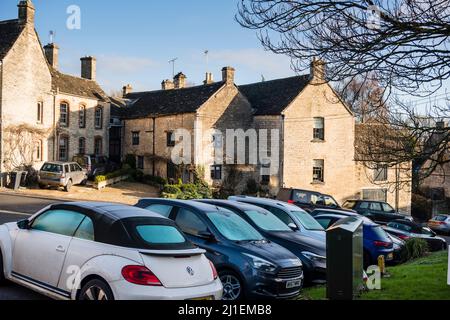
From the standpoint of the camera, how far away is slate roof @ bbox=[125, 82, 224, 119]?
36625 millimetres

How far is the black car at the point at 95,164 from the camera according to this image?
36031mm

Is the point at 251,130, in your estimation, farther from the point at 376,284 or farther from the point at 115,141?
the point at 376,284

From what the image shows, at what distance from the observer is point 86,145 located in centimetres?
3856

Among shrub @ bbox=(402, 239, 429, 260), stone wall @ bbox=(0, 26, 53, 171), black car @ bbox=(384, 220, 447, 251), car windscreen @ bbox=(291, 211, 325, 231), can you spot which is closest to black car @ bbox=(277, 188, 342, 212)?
black car @ bbox=(384, 220, 447, 251)

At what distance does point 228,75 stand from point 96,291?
31864 millimetres

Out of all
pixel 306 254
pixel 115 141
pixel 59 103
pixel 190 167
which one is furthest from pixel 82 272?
pixel 115 141

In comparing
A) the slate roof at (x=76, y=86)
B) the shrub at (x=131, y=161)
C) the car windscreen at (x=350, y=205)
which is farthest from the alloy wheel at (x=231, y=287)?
the shrub at (x=131, y=161)

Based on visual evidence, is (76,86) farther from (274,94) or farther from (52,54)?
(274,94)

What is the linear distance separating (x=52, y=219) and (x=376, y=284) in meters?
6.15

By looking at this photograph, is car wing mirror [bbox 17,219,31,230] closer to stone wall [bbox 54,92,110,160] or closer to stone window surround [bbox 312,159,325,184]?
stone wall [bbox 54,92,110,160]

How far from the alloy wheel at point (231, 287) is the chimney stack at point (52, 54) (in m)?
33.9

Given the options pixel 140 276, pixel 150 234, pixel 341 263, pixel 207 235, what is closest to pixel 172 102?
pixel 207 235

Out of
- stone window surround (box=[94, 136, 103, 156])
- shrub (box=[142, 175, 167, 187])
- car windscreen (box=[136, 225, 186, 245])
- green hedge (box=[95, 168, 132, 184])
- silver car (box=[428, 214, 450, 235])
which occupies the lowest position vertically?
silver car (box=[428, 214, 450, 235])

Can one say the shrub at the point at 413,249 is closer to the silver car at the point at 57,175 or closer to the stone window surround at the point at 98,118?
the silver car at the point at 57,175
